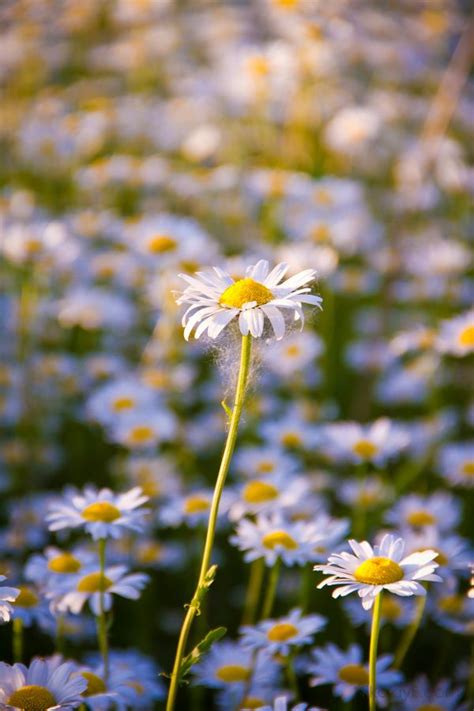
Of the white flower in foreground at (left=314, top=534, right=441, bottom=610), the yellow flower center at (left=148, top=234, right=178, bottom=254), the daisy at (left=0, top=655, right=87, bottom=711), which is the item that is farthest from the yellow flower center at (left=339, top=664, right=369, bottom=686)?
the yellow flower center at (left=148, top=234, right=178, bottom=254)

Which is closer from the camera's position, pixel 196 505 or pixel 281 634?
pixel 281 634

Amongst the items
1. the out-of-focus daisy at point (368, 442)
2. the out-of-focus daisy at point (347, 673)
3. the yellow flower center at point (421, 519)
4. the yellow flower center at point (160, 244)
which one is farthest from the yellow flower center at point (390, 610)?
the yellow flower center at point (160, 244)

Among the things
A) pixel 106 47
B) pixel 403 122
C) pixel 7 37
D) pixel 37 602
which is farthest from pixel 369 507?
pixel 106 47

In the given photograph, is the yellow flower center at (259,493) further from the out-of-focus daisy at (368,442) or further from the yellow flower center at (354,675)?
the yellow flower center at (354,675)

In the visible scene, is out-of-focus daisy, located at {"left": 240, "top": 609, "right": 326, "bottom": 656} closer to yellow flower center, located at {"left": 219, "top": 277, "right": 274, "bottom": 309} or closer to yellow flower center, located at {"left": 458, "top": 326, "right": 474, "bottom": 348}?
yellow flower center, located at {"left": 219, "top": 277, "right": 274, "bottom": 309}

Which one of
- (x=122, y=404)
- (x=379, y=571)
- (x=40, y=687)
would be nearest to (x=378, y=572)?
(x=379, y=571)

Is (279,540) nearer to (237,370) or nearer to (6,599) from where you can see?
(237,370)

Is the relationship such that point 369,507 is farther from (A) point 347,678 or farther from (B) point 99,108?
(B) point 99,108
